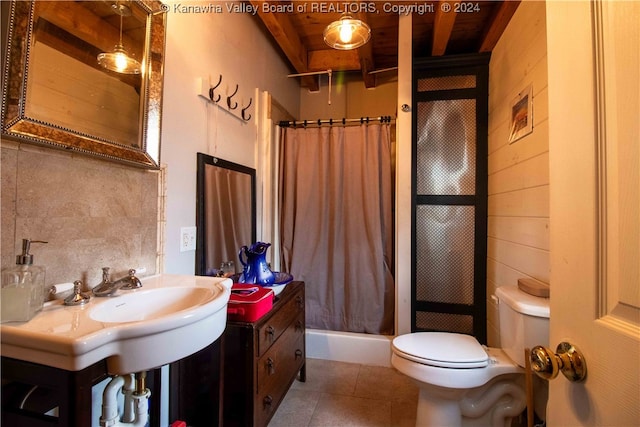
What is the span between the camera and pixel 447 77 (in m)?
2.26

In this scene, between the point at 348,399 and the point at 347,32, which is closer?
the point at 347,32

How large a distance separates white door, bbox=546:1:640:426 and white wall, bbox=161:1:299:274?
140cm

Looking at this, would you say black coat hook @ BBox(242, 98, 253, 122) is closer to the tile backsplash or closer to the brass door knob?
the tile backsplash

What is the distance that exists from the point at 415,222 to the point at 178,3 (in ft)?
6.58

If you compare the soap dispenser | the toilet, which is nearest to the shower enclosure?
the toilet

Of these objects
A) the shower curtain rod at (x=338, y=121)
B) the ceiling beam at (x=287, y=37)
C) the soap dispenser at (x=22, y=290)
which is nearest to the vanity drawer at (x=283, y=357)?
the soap dispenser at (x=22, y=290)

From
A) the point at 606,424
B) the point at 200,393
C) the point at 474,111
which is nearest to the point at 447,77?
the point at 474,111

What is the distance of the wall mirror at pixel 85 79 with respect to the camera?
773 mm

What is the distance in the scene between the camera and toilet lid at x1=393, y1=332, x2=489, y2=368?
1.27 meters

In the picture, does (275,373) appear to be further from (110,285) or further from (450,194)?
(450,194)

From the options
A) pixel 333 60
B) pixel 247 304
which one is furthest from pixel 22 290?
pixel 333 60

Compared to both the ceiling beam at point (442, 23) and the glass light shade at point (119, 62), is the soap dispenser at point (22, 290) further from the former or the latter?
the ceiling beam at point (442, 23)

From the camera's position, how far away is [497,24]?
1.94 meters

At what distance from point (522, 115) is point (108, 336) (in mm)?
2056
